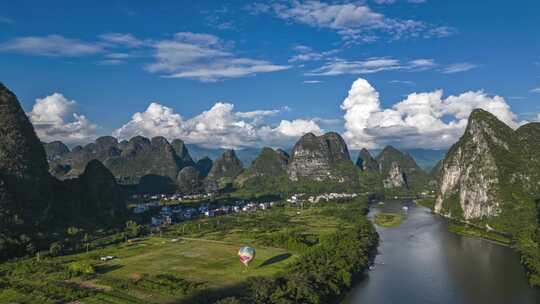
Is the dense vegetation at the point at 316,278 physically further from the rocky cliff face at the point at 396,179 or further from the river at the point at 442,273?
the rocky cliff face at the point at 396,179

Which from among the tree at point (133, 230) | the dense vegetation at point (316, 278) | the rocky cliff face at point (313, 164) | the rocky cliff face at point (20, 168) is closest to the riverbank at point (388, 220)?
the dense vegetation at point (316, 278)

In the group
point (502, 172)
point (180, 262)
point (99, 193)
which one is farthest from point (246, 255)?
point (502, 172)

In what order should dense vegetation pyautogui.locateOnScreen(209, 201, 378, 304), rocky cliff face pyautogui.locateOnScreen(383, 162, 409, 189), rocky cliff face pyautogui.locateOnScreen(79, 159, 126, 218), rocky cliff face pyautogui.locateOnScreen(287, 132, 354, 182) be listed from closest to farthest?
dense vegetation pyautogui.locateOnScreen(209, 201, 378, 304)
rocky cliff face pyautogui.locateOnScreen(79, 159, 126, 218)
rocky cliff face pyautogui.locateOnScreen(287, 132, 354, 182)
rocky cliff face pyautogui.locateOnScreen(383, 162, 409, 189)

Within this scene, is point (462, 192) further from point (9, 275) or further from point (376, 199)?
point (9, 275)

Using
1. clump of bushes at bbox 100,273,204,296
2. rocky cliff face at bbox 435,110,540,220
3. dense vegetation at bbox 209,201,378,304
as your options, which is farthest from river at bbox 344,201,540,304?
rocky cliff face at bbox 435,110,540,220

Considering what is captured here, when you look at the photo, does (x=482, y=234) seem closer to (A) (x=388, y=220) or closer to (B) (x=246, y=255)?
(A) (x=388, y=220)

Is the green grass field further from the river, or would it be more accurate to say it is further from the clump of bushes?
the river

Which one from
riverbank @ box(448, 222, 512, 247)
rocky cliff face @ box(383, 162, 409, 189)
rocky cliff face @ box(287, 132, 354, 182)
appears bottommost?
riverbank @ box(448, 222, 512, 247)
